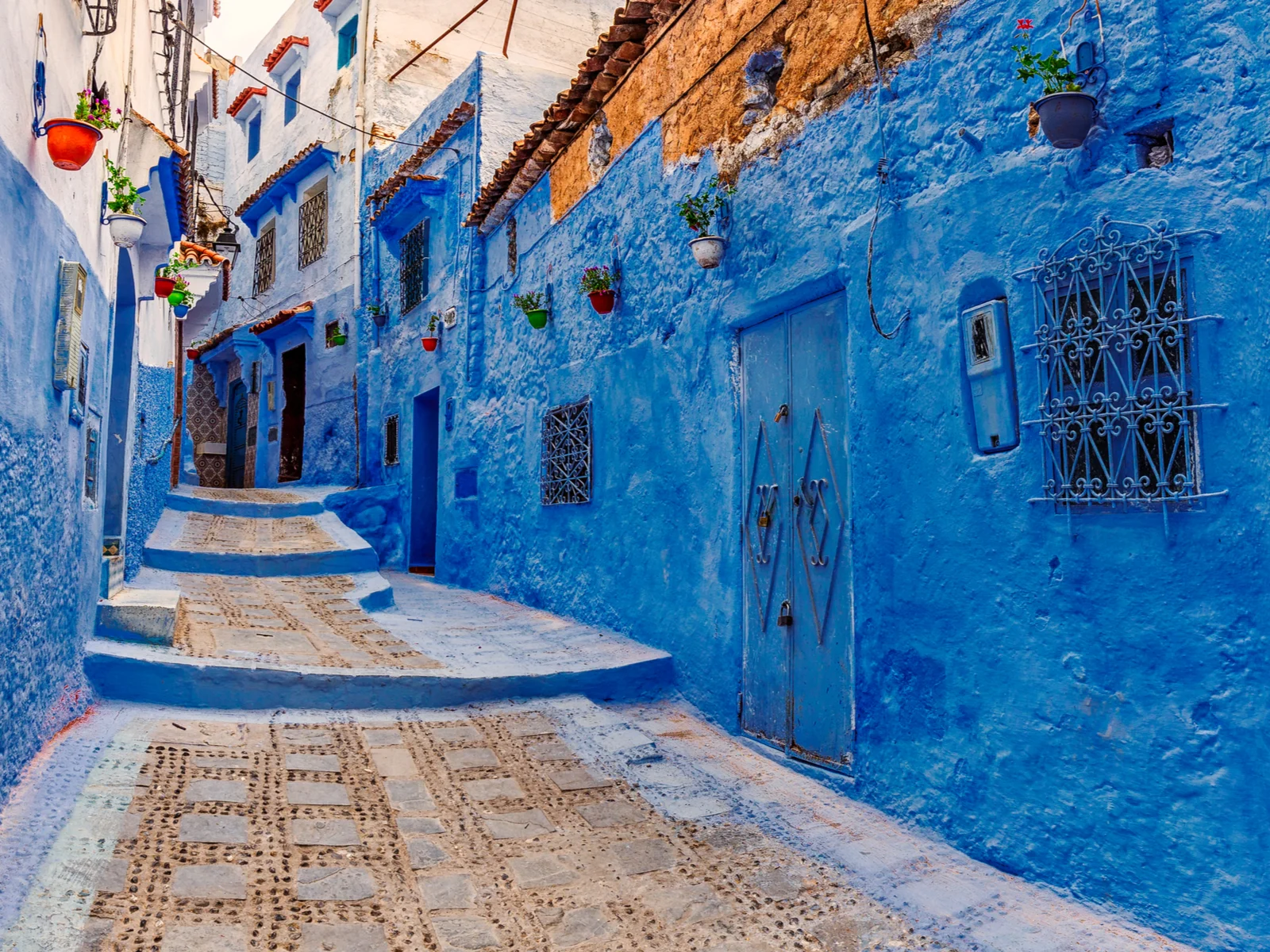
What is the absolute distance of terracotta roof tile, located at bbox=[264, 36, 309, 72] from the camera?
16953mm

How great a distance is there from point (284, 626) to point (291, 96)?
14400 millimetres

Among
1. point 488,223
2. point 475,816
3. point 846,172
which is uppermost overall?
point 488,223

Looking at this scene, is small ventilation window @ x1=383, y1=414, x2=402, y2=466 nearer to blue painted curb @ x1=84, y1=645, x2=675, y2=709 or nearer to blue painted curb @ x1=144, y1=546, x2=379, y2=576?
blue painted curb @ x1=144, y1=546, x2=379, y2=576

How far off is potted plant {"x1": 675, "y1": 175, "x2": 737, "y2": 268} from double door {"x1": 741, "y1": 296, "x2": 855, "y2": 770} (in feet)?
1.67

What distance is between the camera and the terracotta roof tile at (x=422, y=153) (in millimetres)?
11133

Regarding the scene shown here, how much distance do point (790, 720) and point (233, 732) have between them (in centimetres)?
273

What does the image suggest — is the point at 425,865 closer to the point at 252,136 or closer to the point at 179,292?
the point at 179,292

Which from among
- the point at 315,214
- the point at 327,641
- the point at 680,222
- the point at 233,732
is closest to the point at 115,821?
the point at 233,732

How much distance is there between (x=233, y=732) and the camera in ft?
14.9

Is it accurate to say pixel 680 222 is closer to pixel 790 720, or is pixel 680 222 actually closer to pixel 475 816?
pixel 790 720

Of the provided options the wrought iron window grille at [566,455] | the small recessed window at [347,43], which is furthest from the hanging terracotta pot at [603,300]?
the small recessed window at [347,43]

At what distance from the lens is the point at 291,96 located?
17.8 metres

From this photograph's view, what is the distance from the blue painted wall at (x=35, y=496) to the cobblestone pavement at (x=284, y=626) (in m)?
1.06

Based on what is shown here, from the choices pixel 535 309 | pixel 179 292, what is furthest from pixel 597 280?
pixel 179 292
